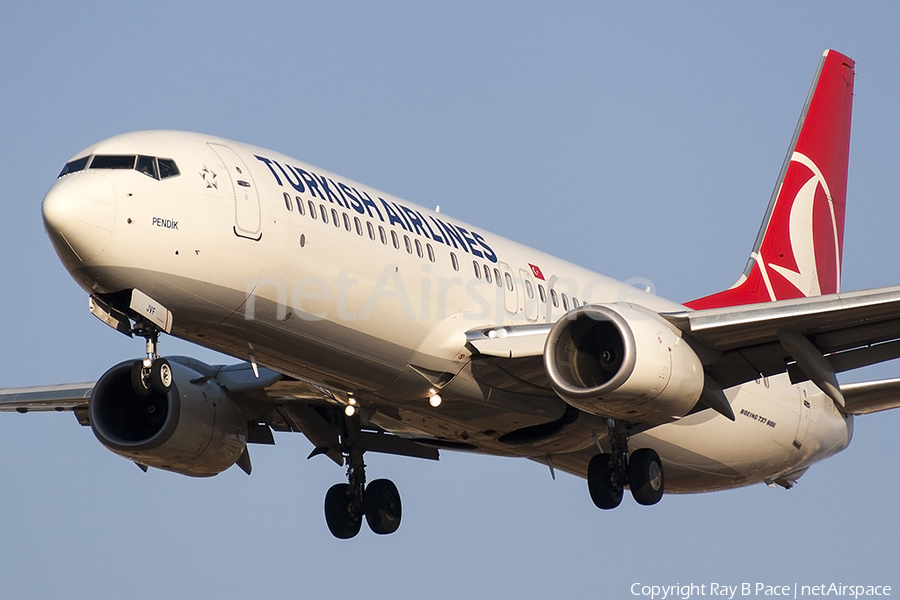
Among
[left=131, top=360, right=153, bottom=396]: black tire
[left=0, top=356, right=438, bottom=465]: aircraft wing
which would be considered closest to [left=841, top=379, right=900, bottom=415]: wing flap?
[left=0, top=356, right=438, bottom=465]: aircraft wing

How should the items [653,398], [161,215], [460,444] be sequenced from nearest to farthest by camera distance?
[161,215] → [653,398] → [460,444]

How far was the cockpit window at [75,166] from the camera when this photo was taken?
18.7 m

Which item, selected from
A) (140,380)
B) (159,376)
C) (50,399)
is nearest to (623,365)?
(159,376)

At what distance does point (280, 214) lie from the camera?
19594mm

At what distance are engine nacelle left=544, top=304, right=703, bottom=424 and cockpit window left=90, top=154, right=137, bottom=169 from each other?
23.6ft

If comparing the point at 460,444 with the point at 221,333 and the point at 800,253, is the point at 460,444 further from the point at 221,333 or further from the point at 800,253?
the point at 800,253

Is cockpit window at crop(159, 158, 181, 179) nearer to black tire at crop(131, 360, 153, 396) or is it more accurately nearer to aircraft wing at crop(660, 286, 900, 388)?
black tire at crop(131, 360, 153, 396)

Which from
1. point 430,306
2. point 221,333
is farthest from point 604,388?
point 221,333

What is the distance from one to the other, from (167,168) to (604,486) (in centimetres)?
1050

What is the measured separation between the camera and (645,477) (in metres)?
24.5

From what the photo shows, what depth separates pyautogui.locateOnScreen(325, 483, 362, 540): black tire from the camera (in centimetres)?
2645

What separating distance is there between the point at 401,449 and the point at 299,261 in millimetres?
8732

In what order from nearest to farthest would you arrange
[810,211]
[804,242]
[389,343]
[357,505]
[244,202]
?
[244,202]
[389,343]
[357,505]
[804,242]
[810,211]

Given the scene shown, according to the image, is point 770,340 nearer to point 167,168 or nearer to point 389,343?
point 389,343
